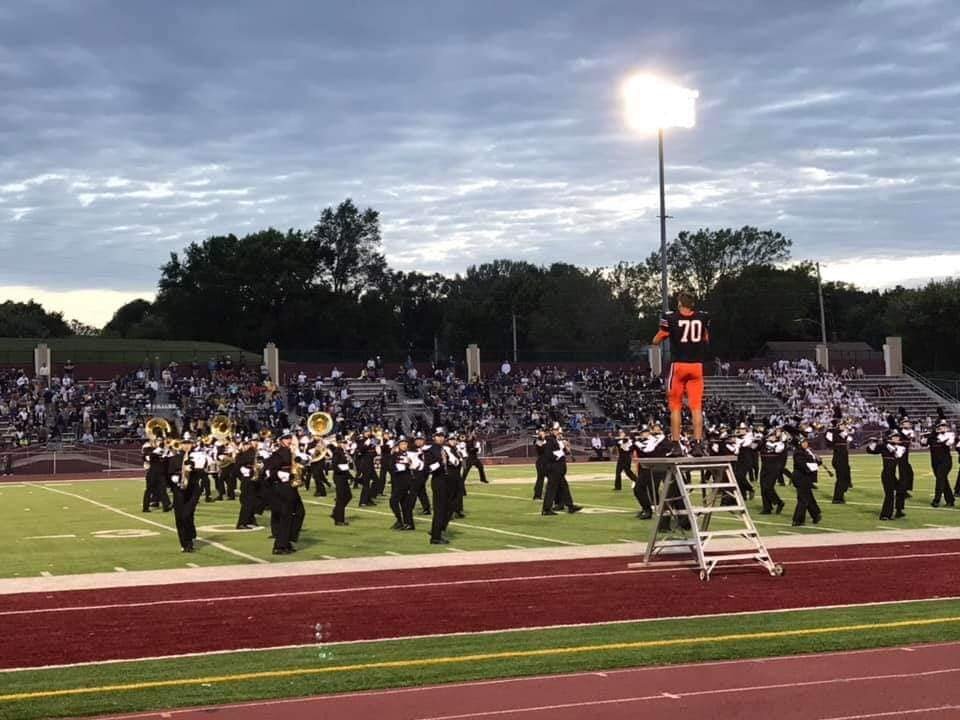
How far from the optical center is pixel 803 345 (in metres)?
83.5

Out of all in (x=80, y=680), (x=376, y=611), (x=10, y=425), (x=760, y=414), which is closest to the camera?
(x=80, y=680)

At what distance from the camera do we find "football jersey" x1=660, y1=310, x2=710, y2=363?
13039mm

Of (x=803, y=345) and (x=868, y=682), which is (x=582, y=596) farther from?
(x=803, y=345)

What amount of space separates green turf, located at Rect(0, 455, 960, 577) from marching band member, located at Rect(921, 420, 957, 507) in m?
0.48

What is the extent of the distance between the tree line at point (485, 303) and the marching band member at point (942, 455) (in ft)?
139

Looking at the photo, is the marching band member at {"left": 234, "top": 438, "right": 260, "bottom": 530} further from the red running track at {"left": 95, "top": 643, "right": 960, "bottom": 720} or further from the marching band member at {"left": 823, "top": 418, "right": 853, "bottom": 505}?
the red running track at {"left": 95, "top": 643, "right": 960, "bottom": 720}

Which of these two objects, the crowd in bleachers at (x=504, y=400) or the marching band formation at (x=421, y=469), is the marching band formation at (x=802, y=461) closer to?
the marching band formation at (x=421, y=469)

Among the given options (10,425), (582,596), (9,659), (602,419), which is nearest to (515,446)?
(602,419)

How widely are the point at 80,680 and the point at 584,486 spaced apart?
73.7 feet

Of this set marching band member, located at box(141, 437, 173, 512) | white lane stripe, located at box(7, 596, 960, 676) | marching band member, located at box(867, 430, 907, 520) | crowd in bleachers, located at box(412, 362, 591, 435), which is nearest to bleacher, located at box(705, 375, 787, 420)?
crowd in bleachers, located at box(412, 362, 591, 435)

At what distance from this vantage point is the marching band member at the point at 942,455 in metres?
23.1

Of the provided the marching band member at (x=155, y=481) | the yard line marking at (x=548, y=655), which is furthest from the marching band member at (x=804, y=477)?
the marching band member at (x=155, y=481)

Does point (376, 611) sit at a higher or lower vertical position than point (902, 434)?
lower

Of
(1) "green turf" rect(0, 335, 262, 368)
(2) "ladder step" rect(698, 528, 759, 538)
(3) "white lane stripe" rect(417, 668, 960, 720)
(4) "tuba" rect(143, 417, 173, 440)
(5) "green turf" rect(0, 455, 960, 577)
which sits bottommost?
(5) "green turf" rect(0, 455, 960, 577)
